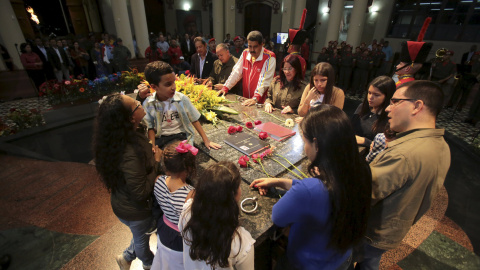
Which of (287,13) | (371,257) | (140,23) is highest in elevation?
(287,13)

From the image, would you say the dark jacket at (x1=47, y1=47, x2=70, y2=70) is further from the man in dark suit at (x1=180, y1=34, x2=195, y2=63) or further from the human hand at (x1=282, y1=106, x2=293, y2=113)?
the human hand at (x1=282, y1=106, x2=293, y2=113)

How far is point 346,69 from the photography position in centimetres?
838

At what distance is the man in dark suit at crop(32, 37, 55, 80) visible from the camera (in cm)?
730

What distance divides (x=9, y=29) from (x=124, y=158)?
35.5 ft

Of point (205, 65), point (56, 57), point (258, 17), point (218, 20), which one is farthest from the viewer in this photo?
point (258, 17)

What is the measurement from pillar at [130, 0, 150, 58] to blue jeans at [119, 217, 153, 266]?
10467 millimetres

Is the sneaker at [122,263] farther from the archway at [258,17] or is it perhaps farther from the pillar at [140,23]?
the archway at [258,17]

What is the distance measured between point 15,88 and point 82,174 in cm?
646

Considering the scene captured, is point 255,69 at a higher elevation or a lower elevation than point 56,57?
higher

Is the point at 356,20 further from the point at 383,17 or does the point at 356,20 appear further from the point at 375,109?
the point at 375,109

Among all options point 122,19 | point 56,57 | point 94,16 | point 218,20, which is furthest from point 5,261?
point 94,16

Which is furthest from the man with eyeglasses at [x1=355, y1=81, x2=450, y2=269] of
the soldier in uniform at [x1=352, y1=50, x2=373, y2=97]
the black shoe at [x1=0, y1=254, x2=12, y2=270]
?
the soldier in uniform at [x1=352, y1=50, x2=373, y2=97]

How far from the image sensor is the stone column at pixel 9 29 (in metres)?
7.99

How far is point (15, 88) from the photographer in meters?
7.37
